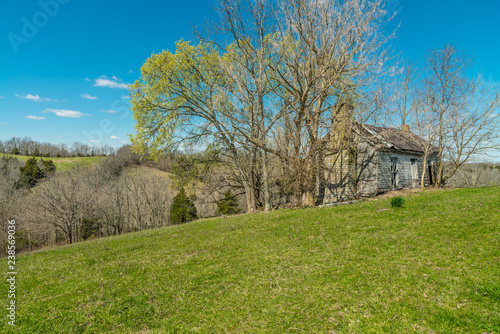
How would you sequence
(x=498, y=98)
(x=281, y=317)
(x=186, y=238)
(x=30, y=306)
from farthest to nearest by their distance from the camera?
(x=498, y=98) → (x=186, y=238) → (x=30, y=306) → (x=281, y=317)

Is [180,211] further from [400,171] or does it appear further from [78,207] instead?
[400,171]

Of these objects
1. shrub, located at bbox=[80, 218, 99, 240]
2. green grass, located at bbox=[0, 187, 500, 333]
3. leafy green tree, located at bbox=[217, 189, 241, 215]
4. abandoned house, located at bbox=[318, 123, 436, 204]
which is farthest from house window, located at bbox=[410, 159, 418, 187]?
shrub, located at bbox=[80, 218, 99, 240]

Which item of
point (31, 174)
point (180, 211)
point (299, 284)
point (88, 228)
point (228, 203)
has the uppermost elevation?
point (31, 174)

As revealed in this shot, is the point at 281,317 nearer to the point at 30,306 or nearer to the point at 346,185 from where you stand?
the point at 30,306

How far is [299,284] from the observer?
530cm

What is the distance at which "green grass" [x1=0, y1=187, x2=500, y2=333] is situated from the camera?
3.98 metres

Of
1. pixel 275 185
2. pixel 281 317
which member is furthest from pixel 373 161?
pixel 281 317

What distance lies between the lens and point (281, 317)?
13.9 feet

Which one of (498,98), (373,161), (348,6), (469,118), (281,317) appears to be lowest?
(281,317)

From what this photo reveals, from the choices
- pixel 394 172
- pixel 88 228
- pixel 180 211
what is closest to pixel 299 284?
pixel 394 172

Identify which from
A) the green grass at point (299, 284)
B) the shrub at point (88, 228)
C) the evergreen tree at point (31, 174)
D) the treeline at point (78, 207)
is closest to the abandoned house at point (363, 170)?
the green grass at point (299, 284)

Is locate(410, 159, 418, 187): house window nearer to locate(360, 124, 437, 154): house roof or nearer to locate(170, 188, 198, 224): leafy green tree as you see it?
locate(360, 124, 437, 154): house roof

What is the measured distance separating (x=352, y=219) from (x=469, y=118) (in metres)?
17.5

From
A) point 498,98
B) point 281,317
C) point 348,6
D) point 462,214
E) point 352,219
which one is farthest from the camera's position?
point 498,98
